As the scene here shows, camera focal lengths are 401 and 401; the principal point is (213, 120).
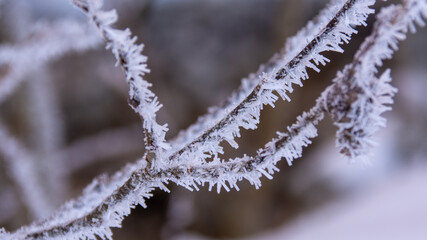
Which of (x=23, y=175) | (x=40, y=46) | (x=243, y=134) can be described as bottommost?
(x=23, y=175)

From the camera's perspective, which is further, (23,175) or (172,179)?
(23,175)

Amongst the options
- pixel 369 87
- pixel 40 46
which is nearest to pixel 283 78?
pixel 369 87

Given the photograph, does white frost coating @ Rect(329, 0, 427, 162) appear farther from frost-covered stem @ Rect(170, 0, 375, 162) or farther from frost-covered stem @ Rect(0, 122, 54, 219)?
frost-covered stem @ Rect(0, 122, 54, 219)

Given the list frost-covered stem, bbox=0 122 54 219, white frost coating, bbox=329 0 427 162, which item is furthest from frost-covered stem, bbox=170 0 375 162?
frost-covered stem, bbox=0 122 54 219

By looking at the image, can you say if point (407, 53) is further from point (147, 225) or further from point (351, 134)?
point (351, 134)

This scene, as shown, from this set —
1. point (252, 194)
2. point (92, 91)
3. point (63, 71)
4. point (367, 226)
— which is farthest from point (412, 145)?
point (63, 71)

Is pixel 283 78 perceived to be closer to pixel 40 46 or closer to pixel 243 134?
pixel 40 46

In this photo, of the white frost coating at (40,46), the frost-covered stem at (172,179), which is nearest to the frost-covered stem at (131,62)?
the frost-covered stem at (172,179)
